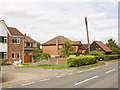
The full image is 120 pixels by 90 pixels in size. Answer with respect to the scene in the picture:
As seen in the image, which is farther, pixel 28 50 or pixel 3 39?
pixel 28 50

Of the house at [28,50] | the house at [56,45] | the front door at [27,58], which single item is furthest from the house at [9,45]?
the house at [56,45]

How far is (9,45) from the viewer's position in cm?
3588

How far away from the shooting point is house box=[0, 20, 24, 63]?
34.7 meters

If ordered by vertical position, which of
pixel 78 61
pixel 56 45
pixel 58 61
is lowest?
pixel 58 61

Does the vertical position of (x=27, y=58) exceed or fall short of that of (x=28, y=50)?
it falls short

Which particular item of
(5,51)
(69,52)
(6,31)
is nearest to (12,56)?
(5,51)

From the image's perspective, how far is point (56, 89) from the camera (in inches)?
407

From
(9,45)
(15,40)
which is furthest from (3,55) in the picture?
(15,40)

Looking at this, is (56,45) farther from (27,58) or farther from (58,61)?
(58,61)

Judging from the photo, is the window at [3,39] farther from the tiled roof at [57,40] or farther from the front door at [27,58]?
the tiled roof at [57,40]

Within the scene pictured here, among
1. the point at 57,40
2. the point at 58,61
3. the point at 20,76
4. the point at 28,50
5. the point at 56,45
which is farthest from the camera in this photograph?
the point at 57,40

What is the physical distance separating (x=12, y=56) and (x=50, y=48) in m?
23.4

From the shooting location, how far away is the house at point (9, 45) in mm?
34744

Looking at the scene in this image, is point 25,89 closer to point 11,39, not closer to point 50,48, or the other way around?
point 11,39
